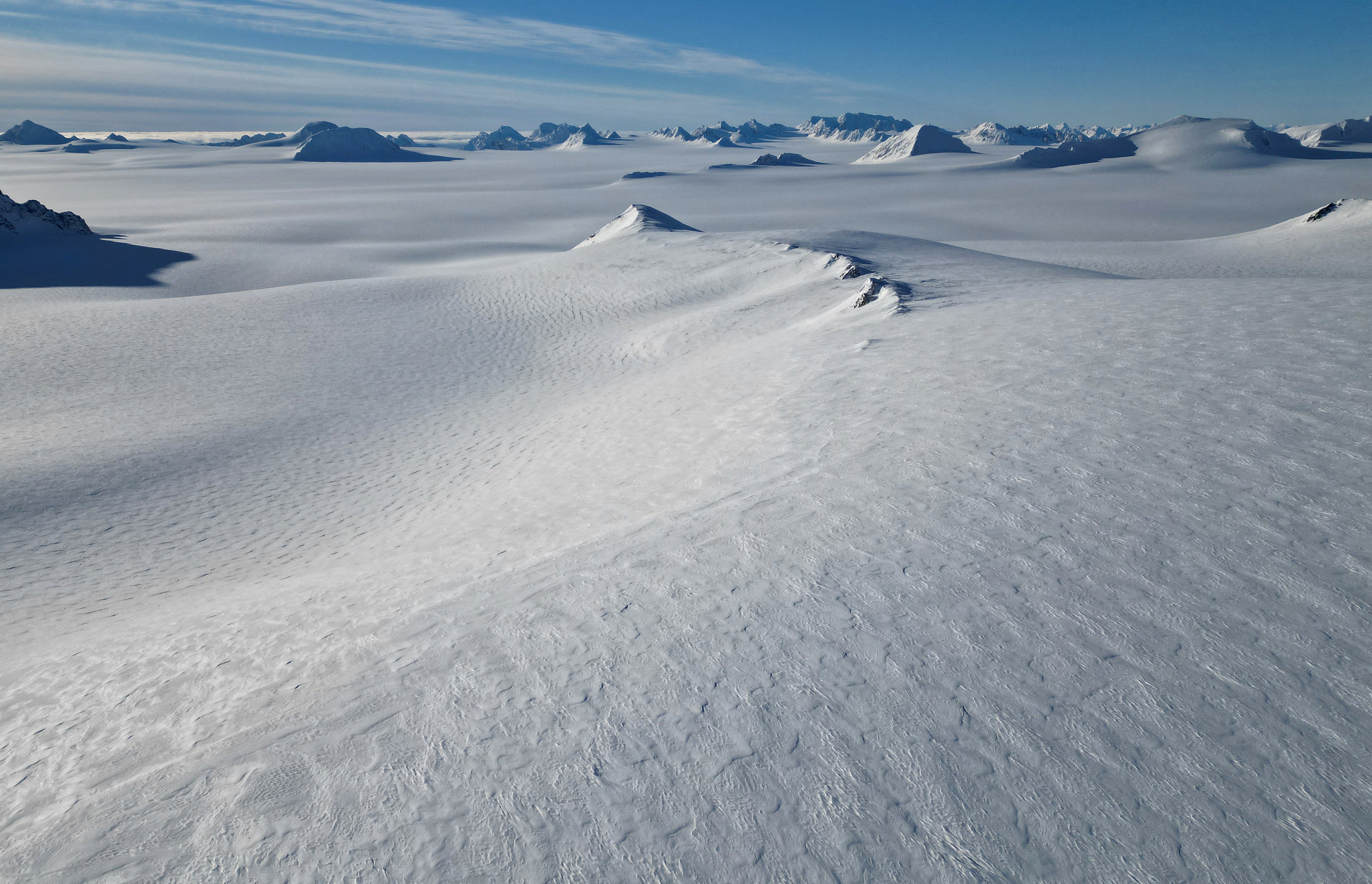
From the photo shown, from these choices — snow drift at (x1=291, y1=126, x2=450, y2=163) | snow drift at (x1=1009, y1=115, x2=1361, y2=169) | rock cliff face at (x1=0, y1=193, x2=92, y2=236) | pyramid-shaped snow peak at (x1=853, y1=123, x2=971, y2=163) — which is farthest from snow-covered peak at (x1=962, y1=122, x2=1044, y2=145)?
rock cliff face at (x1=0, y1=193, x2=92, y2=236)

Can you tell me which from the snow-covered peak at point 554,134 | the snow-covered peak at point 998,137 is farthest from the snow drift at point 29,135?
the snow-covered peak at point 998,137

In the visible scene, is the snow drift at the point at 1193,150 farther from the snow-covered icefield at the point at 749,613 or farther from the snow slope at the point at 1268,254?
the snow-covered icefield at the point at 749,613

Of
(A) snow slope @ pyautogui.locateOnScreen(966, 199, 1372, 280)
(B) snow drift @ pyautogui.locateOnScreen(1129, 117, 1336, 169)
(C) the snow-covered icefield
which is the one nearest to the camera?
(C) the snow-covered icefield

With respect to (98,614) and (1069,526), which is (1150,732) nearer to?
(1069,526)

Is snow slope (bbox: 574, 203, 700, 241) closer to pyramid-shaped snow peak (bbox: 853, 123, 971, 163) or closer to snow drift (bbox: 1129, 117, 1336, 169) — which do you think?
snow drift (bbox: 1129, 117, 1336, 169)

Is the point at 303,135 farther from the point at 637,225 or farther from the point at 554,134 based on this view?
the point at 637,225

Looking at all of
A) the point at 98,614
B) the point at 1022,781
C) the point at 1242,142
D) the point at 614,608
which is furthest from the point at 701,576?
the point at 1242,142
